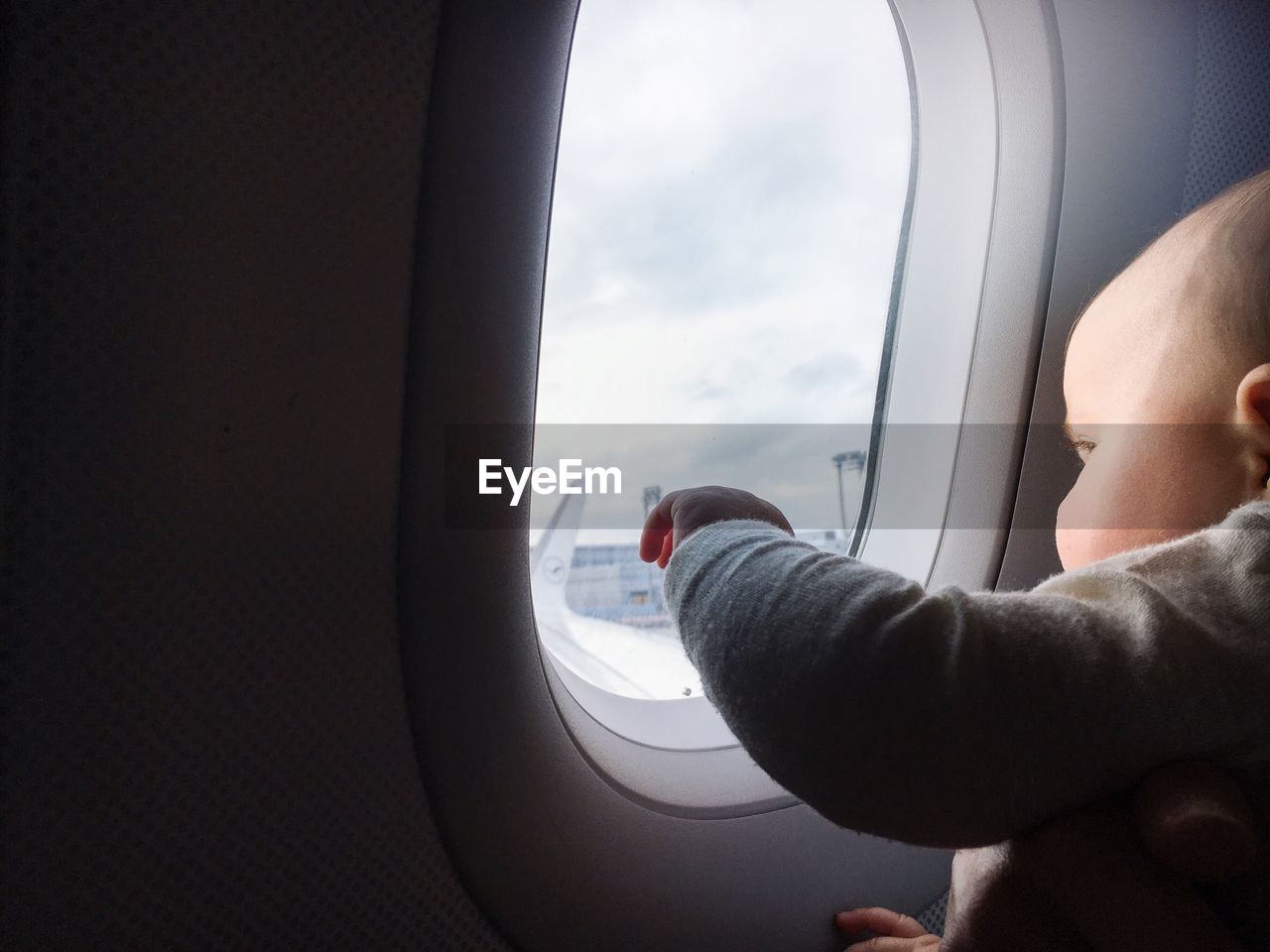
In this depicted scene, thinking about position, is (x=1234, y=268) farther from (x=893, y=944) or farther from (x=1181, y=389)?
(x=893, y=944)

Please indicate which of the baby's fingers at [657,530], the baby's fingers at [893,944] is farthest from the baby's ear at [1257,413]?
the baby's fingers at [893,944]

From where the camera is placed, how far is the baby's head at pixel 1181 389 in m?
0.55

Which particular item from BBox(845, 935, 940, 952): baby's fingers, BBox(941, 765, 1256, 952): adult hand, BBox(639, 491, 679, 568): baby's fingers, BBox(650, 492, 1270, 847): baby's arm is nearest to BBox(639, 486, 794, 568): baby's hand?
BBox(639, 491, 679, 568): baby's fingers

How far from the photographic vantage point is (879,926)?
0.82 metres

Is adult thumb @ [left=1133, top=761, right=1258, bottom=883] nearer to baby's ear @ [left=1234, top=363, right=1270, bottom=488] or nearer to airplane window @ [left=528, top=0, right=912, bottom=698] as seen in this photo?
baby's ear @ [left=1234, top=363, right=1270, bottom=488]

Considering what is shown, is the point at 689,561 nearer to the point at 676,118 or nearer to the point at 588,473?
the point at 588,473

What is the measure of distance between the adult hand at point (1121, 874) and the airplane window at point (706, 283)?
1.51 feet

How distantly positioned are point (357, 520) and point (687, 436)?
21.8 inches

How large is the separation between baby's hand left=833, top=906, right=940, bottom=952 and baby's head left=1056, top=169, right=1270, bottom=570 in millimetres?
469

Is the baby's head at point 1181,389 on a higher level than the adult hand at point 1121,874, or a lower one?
higher

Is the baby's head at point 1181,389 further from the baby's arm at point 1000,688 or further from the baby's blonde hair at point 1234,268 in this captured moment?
the baby's arm at point 1000,688

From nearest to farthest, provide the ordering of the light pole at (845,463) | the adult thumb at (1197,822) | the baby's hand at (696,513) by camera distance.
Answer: the adult thumb at (1197,822) → the baby's hand at (696,513) → the light pole at (845,463)

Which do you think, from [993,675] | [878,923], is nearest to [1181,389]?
[993,675]

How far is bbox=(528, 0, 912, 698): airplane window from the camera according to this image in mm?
868
